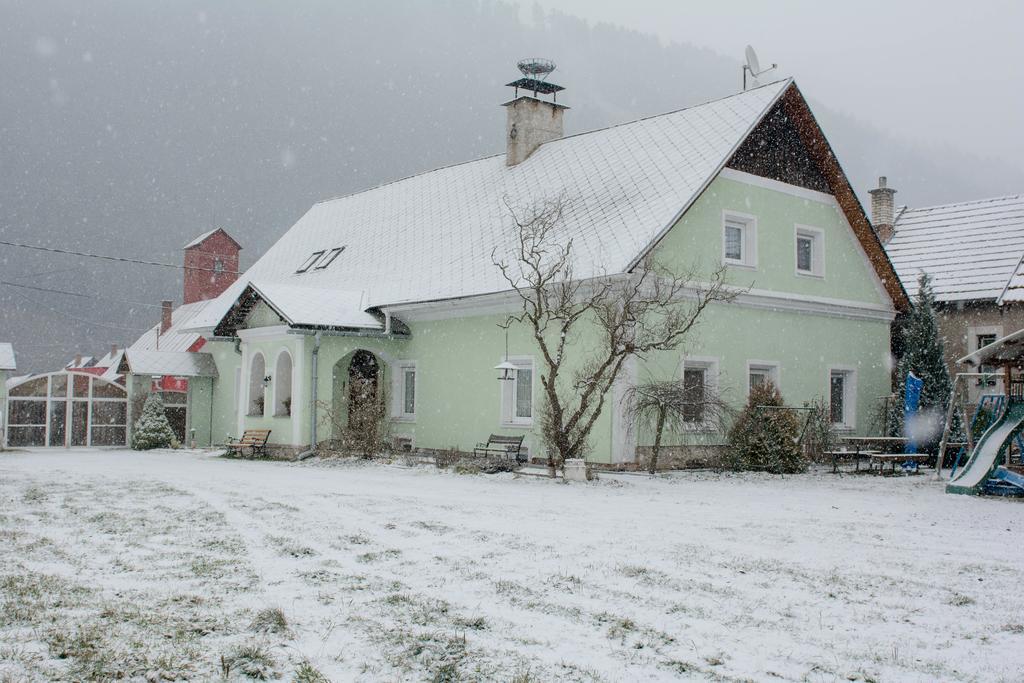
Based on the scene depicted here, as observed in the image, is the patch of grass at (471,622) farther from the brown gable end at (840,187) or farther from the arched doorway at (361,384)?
the brown gable end at (840,187)

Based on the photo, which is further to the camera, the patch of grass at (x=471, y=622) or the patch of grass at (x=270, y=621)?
the patch of grass at (x=471, y=622)

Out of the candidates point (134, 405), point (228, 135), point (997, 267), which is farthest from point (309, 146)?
point (997, 267)

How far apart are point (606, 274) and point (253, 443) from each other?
33.5 feet

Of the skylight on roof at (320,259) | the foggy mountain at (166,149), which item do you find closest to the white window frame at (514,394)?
the skylight on roof at (320,259)

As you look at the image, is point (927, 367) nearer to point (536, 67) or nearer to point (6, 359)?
point (536, 67)

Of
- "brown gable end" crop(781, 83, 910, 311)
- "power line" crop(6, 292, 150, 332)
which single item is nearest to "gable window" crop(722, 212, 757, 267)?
"brown gable end" crop(781, 83, 910, 311)

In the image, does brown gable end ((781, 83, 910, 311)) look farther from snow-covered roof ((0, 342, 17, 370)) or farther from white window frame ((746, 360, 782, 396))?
snow-covered roof ((0, 342, 17, 370))

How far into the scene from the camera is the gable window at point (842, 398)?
74.4 feet

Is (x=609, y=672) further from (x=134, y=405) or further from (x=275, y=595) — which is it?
(x=134, y=405)

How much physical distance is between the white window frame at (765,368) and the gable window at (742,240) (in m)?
2.04

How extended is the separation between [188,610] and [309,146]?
160 m

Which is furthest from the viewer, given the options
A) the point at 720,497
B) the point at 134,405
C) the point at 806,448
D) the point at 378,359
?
the point at 134,405

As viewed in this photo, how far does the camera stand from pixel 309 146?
160 metres

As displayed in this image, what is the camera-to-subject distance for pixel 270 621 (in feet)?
19.6
